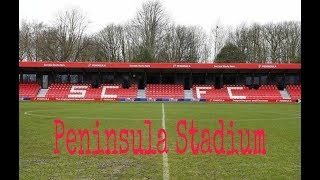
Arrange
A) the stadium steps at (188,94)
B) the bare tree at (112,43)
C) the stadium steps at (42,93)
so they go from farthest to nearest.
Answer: the bare tree at (112,43) → the stadium steps at (188,94) → the stadium steps at (42,93)

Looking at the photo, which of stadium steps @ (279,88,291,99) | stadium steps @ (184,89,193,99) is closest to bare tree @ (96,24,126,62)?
stadium steps @ (184,89,193,99)

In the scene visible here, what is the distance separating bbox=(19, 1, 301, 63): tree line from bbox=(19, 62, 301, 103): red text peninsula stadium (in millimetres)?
10369

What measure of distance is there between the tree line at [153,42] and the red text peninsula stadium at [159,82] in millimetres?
10369

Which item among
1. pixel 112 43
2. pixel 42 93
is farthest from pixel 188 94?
pixel 112 43

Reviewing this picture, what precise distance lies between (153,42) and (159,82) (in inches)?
623

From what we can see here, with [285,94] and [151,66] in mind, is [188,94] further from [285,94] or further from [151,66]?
[285,94]

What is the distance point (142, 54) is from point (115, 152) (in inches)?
2080

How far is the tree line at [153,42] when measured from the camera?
66.2 m

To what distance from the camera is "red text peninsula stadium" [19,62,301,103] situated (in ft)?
158

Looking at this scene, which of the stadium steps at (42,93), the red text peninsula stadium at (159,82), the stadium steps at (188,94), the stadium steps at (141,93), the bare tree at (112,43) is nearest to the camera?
the red text peninsula stadium at (159,82)

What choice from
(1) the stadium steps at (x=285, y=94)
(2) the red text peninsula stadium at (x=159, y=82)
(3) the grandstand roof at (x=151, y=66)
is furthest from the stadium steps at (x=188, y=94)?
(1) the stadium steps at (x=285, y=94)

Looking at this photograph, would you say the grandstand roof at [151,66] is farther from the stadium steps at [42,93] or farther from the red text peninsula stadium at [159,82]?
the stadium steps at [42,93]
